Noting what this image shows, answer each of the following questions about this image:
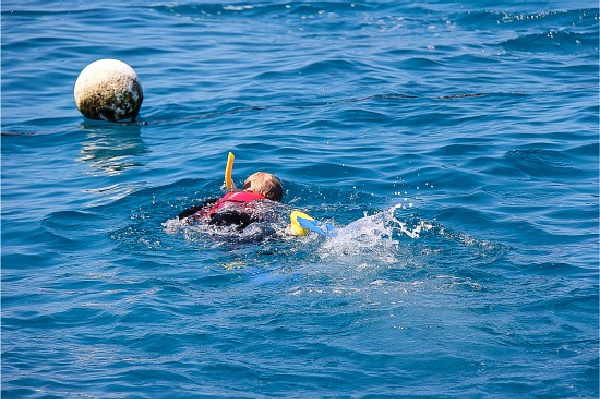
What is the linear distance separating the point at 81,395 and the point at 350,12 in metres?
15.8

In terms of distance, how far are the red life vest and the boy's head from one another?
0.14 meters

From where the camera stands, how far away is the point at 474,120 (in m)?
12.4

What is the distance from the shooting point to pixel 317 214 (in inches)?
368

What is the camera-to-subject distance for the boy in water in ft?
28.0

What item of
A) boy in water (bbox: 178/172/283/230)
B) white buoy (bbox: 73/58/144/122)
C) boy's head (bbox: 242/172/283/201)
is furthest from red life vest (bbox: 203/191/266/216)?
white buoy (bbox: 73/58/144/122)

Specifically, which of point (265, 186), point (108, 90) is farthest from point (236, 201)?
point (108, 90)

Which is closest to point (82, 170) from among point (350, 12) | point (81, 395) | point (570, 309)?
point (81, 395)

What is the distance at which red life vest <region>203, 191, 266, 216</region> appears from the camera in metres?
8.66

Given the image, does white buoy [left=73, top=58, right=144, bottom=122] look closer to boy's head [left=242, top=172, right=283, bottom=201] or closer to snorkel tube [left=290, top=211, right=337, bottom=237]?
boy's head [left=242, top=172, right=283, bottom=201]

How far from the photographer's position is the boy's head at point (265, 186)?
906cm

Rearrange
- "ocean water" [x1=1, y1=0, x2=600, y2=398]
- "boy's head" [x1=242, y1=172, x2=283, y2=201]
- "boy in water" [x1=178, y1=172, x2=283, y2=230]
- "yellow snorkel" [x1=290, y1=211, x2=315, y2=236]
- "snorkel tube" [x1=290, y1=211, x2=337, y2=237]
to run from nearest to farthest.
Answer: "ocean water" [x1=1, y1=0, x2=600, y2=398], "snorkel tube" [x1=290, y1=211, x2=337, y2=237], "yellow snorkel" [x1=290, y1=211, x2=315, y2=236], "boy in water" [x1=178, y1=172, x2=283, y2=230], "boy's head" [x1=242, y1=172, x2=283, y2=201]

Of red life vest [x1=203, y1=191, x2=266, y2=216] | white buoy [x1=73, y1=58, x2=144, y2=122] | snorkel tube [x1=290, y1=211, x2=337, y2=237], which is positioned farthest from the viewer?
white buoy [x1=73, y1=58, x2=144, y2=122]

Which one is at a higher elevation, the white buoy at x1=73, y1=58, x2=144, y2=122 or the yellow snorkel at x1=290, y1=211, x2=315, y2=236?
the white buoy at x1=73, y1=58, x2=144, y2=122

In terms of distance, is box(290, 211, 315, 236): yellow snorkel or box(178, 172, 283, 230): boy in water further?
box(178, 172, 283, 230): boy in water
